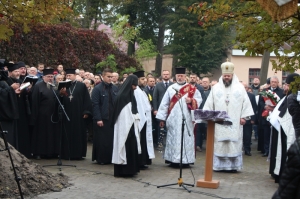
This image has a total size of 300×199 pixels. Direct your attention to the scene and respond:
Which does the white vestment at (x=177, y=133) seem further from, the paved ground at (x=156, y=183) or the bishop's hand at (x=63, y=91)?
the bishop's hand at (x=63, y=91)

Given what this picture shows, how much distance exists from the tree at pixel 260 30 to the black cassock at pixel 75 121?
6490 millimetres

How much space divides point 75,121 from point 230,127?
3.86 m

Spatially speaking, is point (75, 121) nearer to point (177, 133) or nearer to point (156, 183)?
point (177, 133)

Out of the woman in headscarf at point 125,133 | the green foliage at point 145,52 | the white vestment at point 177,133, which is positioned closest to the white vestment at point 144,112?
the white vestment at point 177,133

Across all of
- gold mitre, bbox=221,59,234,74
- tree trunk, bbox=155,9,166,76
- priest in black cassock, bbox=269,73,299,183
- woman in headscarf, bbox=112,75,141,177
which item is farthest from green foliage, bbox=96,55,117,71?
tree trunk, bbox=155,9,166,76

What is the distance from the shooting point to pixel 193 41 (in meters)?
37.7

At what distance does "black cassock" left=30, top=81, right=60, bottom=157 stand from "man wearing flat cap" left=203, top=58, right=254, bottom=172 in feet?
12.4

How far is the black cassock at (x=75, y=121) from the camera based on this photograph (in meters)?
14.2

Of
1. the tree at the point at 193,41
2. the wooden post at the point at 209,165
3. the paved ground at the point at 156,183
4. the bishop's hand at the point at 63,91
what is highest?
the tree at the point at 193,41

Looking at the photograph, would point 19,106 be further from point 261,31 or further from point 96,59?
point 96,59

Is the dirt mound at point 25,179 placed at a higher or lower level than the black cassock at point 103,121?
lower

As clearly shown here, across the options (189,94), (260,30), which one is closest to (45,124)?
(189,94)

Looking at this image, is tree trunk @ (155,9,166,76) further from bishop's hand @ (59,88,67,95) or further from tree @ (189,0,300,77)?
tree @ (189,0,300,77)

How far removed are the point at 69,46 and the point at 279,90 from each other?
8872 millimetres
